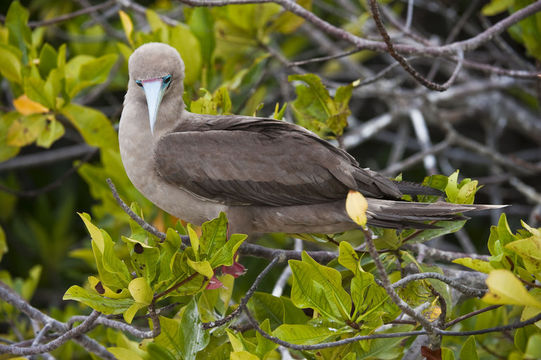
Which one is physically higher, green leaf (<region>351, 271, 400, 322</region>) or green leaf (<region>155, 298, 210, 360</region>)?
green leaf (<region>351, 271, 400, 322</region>)

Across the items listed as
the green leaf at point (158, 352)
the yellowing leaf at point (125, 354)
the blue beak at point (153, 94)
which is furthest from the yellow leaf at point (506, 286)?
the blue beak at point (153, 94)

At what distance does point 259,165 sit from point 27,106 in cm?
143

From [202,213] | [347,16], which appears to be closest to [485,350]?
[202,213]

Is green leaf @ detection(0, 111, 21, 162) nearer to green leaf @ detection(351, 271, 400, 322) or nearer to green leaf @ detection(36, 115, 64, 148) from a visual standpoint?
green leaf @ detection(36, 115, 64, 148)

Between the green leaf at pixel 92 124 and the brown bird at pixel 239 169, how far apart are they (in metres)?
0.62

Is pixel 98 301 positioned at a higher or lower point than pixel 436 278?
lower

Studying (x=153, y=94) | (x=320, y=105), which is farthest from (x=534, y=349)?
(x=153, y=94)

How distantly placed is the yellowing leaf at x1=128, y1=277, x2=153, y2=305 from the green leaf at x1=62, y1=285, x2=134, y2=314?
4.7 inches

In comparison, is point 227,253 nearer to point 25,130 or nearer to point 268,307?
point 268,307

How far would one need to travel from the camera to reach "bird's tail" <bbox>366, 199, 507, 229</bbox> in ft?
9.09

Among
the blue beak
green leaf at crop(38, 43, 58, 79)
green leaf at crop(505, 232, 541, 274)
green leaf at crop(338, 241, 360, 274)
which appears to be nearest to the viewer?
green leaf at crop(505, 232, 541, 274)

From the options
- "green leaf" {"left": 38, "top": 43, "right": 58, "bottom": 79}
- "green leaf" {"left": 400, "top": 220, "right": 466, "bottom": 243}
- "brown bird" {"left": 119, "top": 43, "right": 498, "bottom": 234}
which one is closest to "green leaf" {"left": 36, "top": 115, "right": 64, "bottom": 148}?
"green leaf" {"left": 38, "top": 43, "right": 58, "bottom": 79}

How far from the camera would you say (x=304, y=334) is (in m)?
2.48

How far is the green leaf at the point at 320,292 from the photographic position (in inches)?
98.1
